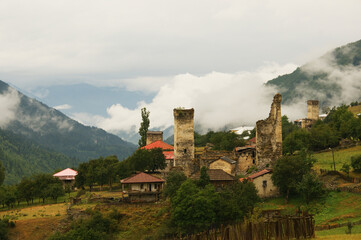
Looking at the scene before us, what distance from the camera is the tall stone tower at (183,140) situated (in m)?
65.3

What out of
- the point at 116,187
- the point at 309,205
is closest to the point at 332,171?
the point at 309,205

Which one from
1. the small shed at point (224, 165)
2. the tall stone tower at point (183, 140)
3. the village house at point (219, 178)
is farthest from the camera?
the tall stone tower at point (183, 140)

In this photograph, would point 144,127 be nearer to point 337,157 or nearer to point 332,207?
point 337,157

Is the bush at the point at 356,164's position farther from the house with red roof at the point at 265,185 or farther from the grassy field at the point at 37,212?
the grassy field at the point at 37,212

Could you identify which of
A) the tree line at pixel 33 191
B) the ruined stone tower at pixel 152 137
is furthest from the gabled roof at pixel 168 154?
the tree line at pixel 33 191

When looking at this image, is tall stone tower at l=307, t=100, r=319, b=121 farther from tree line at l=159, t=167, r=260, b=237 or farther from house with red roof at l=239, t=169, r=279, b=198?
tree line at l=159, t=167, r=260, b=237

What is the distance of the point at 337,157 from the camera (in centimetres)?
6556

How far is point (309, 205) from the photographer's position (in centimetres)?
4488

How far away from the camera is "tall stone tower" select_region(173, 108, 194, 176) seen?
65.3 meters

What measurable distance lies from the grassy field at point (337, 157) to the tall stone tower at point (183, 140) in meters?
19.9

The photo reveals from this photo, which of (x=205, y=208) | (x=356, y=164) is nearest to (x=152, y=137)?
(x=356, y=164)

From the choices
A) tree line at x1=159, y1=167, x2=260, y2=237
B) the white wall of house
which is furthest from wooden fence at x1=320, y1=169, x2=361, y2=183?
the white wall of house

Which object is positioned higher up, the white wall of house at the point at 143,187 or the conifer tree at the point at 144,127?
the conifer tree at the point at 144,127

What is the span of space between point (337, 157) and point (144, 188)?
1267 inches
